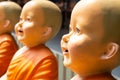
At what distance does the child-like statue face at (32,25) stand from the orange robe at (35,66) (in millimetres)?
51

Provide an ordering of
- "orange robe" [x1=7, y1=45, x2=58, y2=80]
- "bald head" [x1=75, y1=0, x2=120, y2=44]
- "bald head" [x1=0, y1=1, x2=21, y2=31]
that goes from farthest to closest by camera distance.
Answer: "bald head" [x1=0, y1=1, x2=21, y2=31] → "orange robe" [x1=7, y1=45, x2=58, y2=80] → "bald head" [x1=75, y1=0, x2=120, y2=44]

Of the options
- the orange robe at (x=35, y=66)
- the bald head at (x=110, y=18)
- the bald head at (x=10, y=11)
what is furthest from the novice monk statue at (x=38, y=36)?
the bald head at (x=110, y=18)

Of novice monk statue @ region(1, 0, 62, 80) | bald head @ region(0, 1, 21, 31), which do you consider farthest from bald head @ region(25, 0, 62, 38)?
bald head @ region(0, 1, 21, 31)

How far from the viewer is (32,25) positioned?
1085 mm

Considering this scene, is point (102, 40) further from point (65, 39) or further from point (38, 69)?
point (38, 69)

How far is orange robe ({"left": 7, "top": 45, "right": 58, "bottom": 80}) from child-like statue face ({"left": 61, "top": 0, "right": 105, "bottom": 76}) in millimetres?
280

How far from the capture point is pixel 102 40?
29.6 inches

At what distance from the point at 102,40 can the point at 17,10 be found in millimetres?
693

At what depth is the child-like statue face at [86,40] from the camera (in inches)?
29.6

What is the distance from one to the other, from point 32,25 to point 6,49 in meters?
0.32

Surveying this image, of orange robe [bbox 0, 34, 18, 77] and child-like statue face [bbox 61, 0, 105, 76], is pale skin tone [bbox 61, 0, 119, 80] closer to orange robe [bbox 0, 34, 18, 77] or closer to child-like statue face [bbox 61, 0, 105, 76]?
child-like statue face [bbox 61, 0, 105, 76]

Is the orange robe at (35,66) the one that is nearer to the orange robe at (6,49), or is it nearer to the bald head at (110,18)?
the orange robe at (6,49)

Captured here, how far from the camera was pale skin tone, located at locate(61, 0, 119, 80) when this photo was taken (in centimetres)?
75

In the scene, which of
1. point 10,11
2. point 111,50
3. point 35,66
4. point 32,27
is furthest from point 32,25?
point 111,50
